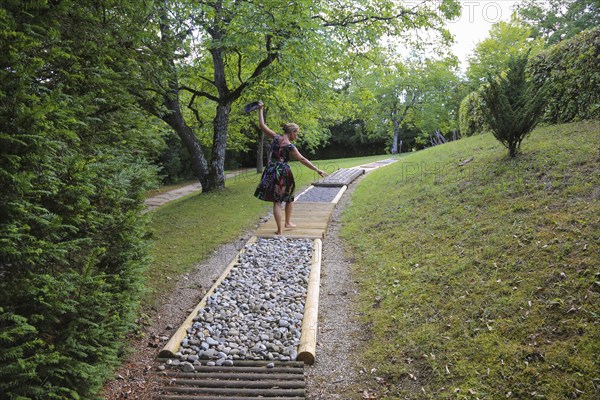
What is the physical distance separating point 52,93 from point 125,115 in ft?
3.71

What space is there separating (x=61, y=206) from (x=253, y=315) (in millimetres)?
2499

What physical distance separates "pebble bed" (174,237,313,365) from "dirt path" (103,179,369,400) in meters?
0.31

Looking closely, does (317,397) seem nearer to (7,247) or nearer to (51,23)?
(7,247)

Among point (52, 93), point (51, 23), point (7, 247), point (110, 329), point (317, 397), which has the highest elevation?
point (51, 23)

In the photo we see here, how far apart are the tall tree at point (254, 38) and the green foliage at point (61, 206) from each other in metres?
2.68

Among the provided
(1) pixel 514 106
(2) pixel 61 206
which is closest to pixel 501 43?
(1) pixel 514 106

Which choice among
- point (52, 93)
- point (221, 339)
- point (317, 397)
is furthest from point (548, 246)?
point (52, 93)

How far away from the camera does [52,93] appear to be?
2.41 m

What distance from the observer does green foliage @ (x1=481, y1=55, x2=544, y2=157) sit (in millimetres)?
7219

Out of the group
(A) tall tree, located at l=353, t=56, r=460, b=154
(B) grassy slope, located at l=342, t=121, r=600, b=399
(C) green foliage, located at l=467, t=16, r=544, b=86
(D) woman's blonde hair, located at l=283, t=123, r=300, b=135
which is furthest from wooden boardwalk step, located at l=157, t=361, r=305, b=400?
(A) tall tree, located at l=353, t=56, r=460, b=154

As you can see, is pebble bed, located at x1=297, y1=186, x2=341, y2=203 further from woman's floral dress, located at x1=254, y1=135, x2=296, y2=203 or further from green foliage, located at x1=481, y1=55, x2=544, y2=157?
green foliage, located at x1=481, y1=55, x2=544, y2=157

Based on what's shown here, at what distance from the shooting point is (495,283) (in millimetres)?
4059

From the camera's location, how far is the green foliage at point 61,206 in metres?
2.21

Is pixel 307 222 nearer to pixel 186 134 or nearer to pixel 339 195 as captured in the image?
pixel 339 195
